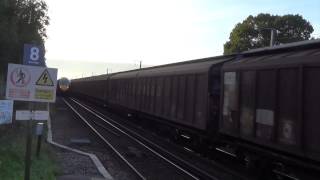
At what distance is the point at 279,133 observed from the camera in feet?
42.7

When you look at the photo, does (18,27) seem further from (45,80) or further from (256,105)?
(45,80)

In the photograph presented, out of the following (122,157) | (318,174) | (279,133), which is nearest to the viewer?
(318,174)

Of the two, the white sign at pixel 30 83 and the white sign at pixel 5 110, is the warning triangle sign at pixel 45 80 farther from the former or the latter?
the white sign at pixel 5 110

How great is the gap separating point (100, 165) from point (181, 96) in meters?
5.73

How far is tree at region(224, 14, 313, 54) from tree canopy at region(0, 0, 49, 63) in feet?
90.6

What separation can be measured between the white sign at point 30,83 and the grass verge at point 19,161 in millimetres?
1743

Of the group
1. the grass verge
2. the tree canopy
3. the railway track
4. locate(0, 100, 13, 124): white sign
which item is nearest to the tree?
the tree canopy

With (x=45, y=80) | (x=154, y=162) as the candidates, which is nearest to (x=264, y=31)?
(x=154, y=162)

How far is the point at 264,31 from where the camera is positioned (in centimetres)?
7275

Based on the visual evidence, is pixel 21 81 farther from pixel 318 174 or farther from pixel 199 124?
pixel 199 124

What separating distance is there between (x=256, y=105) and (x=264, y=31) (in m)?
59.7

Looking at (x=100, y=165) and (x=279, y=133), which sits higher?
(x=279, y=133)

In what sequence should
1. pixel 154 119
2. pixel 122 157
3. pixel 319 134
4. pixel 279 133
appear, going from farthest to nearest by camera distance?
pixel 154 119 → pixel 122 157 → pixel 279 133 → pixel 319 134

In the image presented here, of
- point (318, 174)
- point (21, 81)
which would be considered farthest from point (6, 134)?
point (318, 174)
